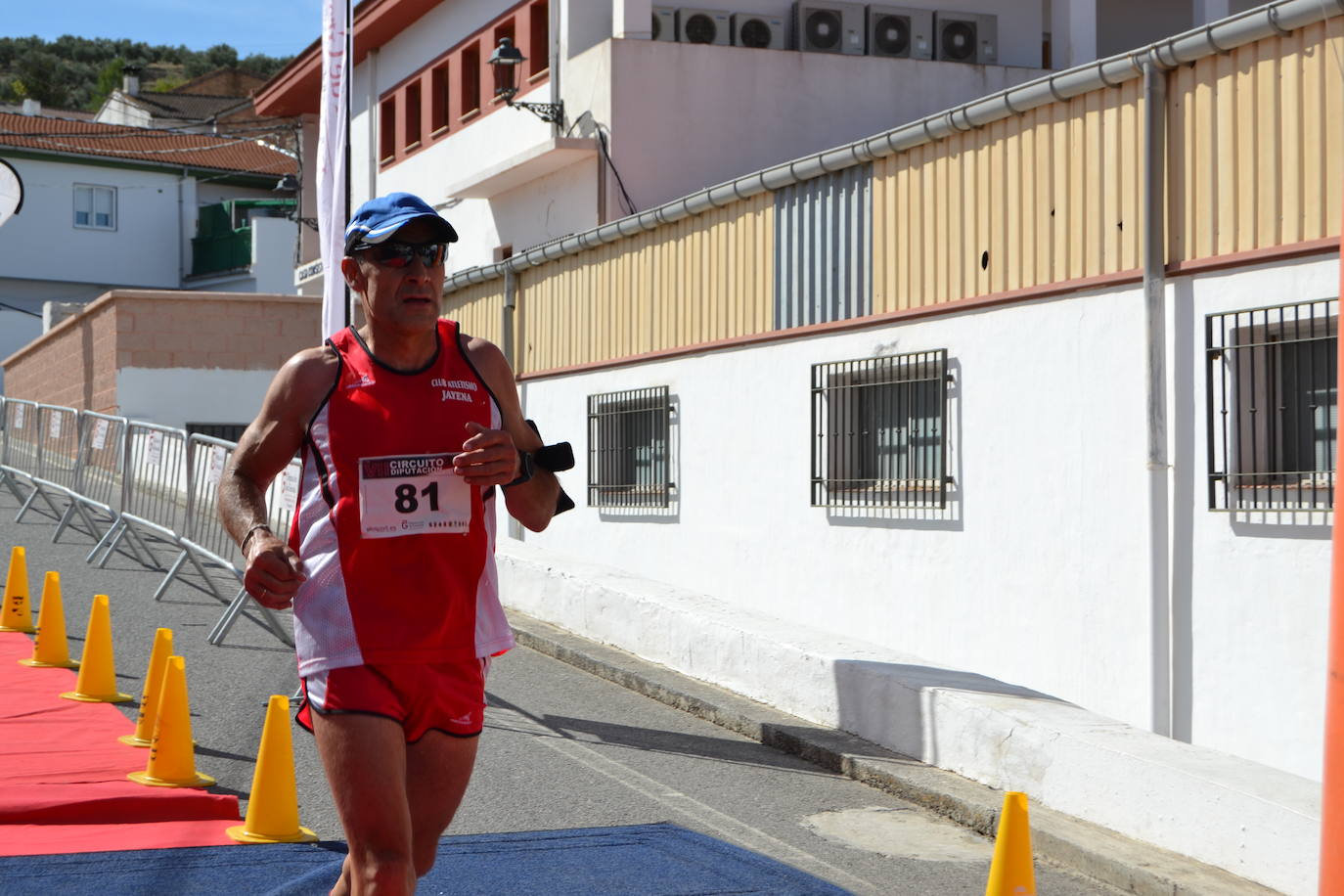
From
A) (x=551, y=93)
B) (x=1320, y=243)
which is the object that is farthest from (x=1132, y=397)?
(x=551, y=93)

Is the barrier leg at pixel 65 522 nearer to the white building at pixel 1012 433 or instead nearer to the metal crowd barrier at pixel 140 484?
the metal crowd barrier at pixel 140 484

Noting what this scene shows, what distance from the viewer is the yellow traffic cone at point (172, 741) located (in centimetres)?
698

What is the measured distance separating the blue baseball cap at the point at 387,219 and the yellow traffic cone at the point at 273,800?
2.71m

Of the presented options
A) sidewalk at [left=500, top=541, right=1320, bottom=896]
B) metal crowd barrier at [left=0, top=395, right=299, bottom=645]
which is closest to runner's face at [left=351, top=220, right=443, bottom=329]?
sidewalk at [left=500, top=541, right=1320, bottom=896]

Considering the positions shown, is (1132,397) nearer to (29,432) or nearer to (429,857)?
(429,857)

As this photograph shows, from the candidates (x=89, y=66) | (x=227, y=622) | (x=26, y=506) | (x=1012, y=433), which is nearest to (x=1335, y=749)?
(x=1012, y=433)

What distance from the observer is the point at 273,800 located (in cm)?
632

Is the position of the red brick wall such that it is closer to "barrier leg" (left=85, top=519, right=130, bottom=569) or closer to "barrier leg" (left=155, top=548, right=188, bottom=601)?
"barrier leg" (left=85, top=519, right=130, bottom=569)

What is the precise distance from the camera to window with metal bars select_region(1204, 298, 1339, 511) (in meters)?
8.21

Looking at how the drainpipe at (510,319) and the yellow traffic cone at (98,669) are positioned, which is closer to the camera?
the yellow traffic cone at (98,669)

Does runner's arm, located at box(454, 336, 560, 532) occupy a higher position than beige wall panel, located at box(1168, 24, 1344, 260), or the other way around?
beige wall panel, located at box(1168, 24, 1344, 260)

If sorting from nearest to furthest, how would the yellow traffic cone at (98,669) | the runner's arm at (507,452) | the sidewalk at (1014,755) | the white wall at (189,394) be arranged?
the runner's arm at (507,452) → the sidewalk at (1014,755) → the yellow traffic cone at (98,669) → the white wall at (189,394)

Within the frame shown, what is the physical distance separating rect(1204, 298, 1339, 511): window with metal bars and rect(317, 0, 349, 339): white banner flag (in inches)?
214

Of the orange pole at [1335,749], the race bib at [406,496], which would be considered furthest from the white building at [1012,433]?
the race bib at [406,496]
